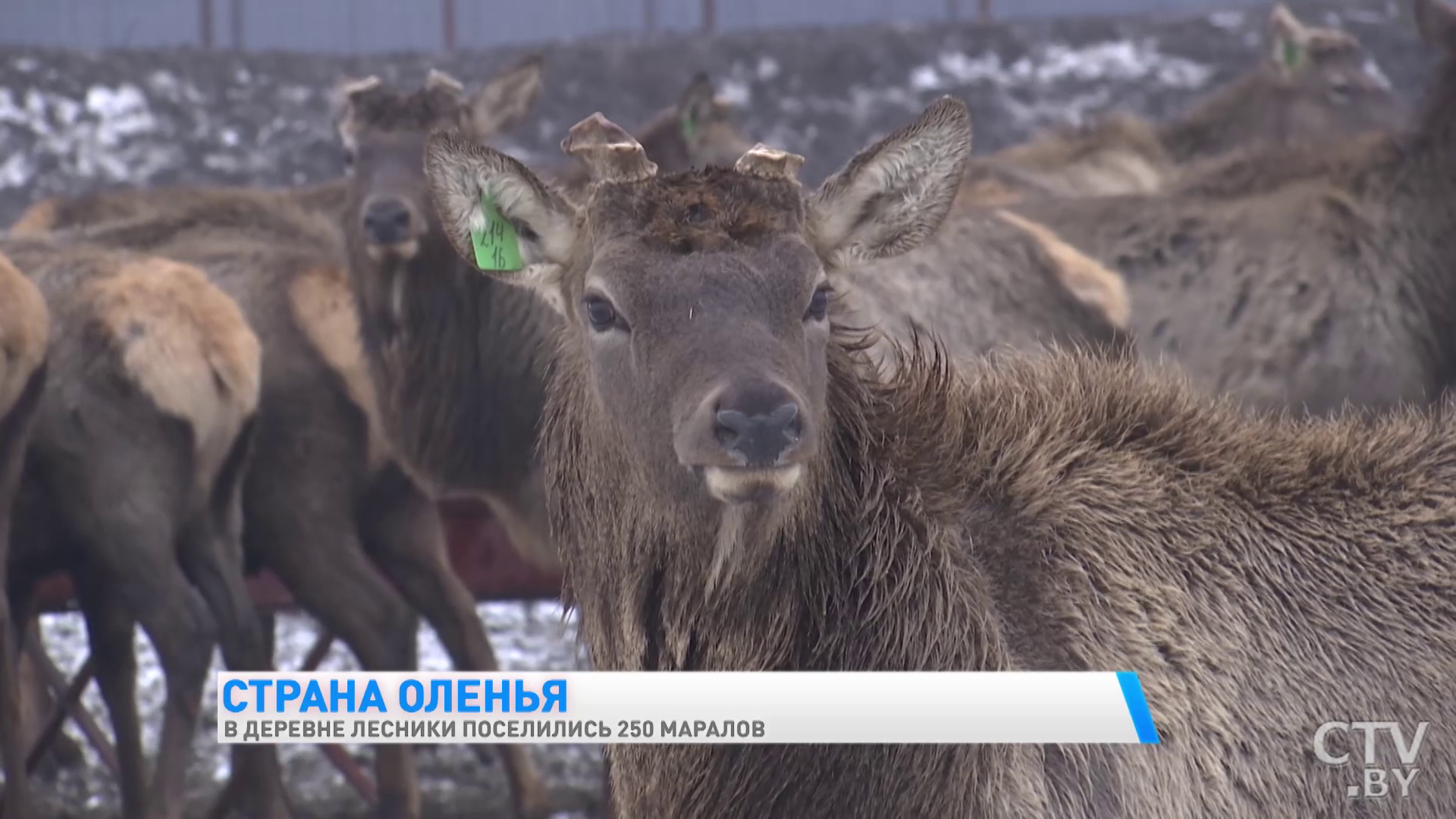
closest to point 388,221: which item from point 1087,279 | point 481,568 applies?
point 481,568

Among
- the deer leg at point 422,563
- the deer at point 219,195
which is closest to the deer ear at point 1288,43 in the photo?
the deer at point 219,195

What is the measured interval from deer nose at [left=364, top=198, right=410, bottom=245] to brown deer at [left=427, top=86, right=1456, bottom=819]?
3625mm

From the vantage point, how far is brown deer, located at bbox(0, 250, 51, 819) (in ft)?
21.3

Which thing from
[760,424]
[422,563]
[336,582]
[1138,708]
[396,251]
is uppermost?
[760,424]

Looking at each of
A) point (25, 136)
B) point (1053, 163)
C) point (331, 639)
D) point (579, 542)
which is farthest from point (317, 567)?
point (25, 136)

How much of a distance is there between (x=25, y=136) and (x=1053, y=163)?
10.0m

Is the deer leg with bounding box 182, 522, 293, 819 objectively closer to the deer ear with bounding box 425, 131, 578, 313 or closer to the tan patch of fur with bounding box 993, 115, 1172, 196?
the deer ear with bounding box 425, 131, 578, 313

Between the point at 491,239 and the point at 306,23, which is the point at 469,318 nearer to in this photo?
the point at 491,239

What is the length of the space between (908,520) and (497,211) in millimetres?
1093

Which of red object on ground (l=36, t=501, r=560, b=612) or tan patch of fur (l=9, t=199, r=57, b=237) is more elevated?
tan patch of fur (l=9, t=199, r=57, b=237)

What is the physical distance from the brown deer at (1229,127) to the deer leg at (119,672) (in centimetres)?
637

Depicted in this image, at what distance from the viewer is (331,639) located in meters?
8.90

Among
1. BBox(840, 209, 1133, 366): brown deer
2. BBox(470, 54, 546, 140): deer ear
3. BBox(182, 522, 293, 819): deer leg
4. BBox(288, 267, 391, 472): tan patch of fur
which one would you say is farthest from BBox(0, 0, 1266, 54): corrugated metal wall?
BBox(182, 522, 293, 819): deer leg

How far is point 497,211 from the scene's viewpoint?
13.6 ft
